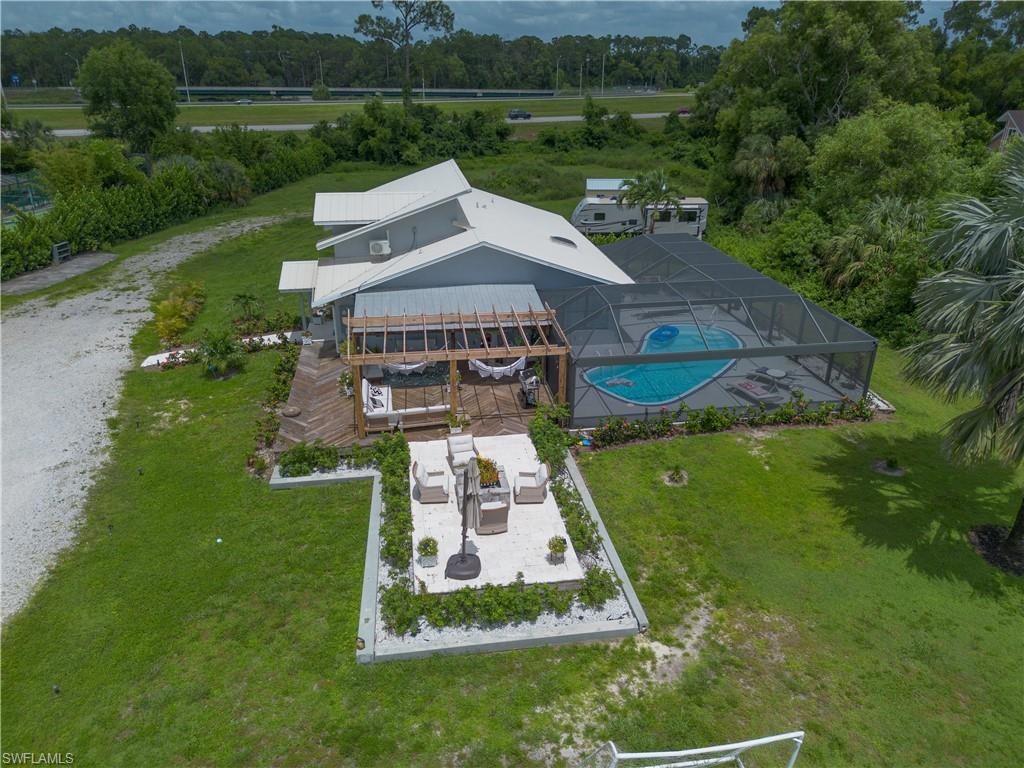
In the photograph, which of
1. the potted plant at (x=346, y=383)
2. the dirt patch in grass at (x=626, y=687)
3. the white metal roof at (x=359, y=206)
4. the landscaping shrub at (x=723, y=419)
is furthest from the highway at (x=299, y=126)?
the dirt patch in grass at (x=626, y=687)

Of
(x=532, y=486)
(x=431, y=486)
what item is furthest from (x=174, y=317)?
(x=532, y=486)

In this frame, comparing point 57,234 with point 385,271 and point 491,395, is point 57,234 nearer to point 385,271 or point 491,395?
point 385,271

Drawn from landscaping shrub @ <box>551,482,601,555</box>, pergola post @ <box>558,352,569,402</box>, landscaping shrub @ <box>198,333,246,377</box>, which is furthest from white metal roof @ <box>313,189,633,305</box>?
landscaping shrub @ <box>551,482,601,555</box>

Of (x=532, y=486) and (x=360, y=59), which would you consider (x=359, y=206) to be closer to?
(x=532, y=486)

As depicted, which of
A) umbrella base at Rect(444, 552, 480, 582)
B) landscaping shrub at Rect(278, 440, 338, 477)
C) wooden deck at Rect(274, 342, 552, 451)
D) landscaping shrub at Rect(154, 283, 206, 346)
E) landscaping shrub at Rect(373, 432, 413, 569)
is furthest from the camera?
landscaping shrub at Rect(154, 283, 206, 346)

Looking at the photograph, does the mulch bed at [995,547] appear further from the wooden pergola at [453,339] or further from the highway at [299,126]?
the highway at [299,126]

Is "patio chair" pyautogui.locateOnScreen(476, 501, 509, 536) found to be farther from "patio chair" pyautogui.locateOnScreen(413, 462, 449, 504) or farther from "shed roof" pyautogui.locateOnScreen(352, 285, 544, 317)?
"shed roof" pyautogui.locateOnScreen(352, 285, 544, 317)
